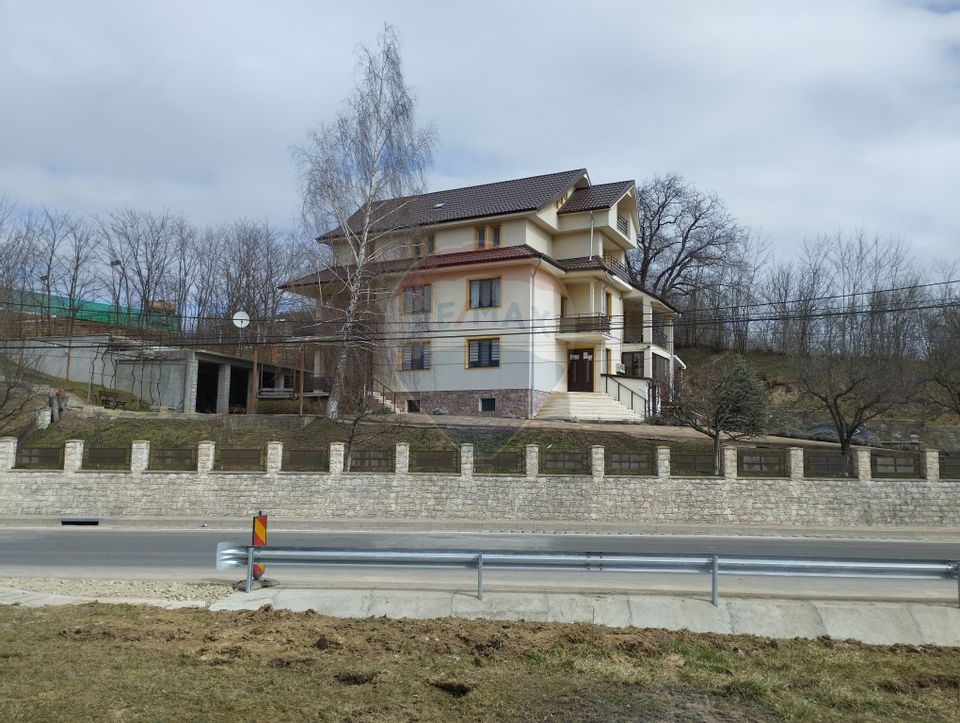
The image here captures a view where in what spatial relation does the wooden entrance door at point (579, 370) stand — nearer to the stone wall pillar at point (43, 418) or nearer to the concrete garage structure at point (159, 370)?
the concrete garage structure at point (159, 370)

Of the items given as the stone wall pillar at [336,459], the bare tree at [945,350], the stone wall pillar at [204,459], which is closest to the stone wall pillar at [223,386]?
the stone wall pillar at [204,459]

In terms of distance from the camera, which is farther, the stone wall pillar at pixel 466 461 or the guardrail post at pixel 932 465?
the stone wall pillar at pixel 466 461

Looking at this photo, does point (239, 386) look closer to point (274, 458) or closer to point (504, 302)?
point (504, 302)

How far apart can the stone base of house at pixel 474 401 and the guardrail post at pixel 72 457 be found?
15.1 meters

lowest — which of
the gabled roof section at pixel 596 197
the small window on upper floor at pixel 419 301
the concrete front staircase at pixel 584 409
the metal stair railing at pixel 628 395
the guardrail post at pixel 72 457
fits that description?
the guardrail post at pixel 72 457

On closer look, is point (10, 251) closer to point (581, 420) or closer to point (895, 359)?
point (581, 420)

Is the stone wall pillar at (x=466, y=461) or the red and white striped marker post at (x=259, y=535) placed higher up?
the stone wall pillar at (x=466, y=461)

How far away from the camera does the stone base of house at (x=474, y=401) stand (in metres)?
35.2

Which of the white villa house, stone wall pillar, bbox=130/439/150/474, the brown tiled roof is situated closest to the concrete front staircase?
the white villa house

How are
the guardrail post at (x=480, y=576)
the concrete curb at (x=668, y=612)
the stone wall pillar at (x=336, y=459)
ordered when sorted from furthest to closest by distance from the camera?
the stone wall pillar at (x=336, y=459) < the guardrail post at (x=480, y=576) < the concrete curb at (x=668, y=612)

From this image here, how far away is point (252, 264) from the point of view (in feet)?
182

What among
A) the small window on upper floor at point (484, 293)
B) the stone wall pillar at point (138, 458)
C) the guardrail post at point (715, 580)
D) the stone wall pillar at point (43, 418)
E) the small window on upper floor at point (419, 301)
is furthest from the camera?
the small window on upper floor at point (419, 301)

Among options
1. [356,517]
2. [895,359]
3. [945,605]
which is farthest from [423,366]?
[945,605]

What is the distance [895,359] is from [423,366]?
72.2 ft
